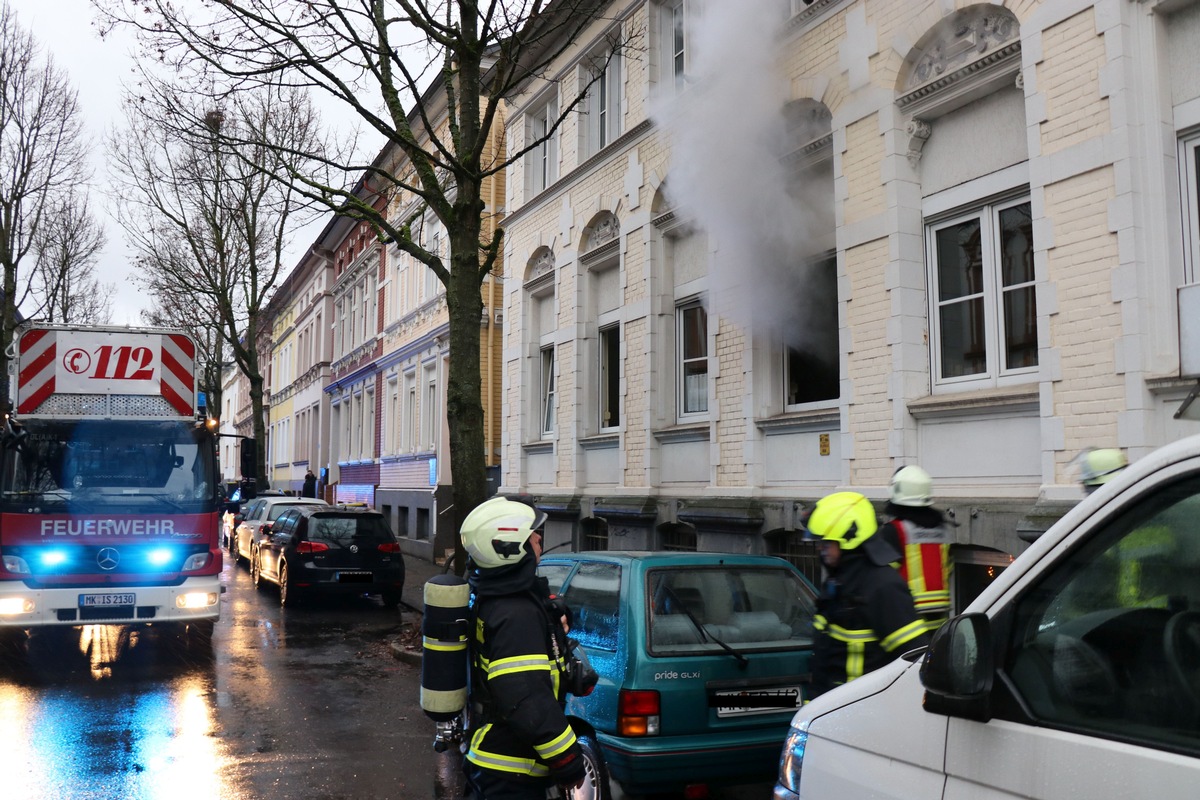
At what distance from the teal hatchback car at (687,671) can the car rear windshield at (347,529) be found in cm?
949

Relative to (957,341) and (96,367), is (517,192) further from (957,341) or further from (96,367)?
(957,341)

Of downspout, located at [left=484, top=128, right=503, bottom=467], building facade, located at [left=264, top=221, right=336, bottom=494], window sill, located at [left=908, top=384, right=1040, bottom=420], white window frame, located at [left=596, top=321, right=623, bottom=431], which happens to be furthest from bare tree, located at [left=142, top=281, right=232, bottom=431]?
window sill, located at [left=908, top=384, right=1040, bottom=420]

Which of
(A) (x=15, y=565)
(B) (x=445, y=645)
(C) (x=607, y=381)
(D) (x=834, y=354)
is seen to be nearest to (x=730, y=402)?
(D) (x=834, y=354)

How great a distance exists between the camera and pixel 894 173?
30.5 ft

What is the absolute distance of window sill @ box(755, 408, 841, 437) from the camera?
10242mm

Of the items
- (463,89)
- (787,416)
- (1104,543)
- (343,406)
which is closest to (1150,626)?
(1104,543)

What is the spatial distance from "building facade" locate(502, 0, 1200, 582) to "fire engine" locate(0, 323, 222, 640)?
5.56 meters

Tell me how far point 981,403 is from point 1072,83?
2.55 metres

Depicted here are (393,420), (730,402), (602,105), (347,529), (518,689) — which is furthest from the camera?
(393,420)

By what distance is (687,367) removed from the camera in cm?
1327

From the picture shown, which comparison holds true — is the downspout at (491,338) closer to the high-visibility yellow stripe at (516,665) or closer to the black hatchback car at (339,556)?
the black hatchback car at (339,556)

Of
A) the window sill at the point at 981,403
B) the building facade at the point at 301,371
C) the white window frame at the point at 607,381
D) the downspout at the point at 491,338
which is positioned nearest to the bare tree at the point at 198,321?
the building facade at the point at 301,371

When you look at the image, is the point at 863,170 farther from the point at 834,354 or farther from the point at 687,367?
the point at 687,367

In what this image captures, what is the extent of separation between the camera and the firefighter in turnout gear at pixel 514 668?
321 cm
